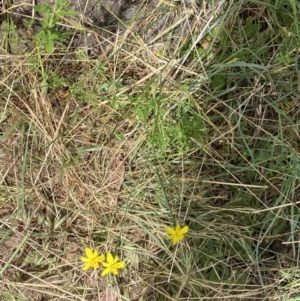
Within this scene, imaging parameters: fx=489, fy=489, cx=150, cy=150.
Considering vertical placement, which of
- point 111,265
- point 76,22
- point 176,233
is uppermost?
point 76,22

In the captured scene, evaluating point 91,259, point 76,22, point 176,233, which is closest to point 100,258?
point 91,259

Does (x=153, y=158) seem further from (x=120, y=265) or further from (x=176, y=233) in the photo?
(x=120, y=265)

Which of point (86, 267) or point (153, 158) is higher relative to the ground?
point (153, 158)

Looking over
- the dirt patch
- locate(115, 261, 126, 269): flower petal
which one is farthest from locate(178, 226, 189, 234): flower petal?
the dirt patch

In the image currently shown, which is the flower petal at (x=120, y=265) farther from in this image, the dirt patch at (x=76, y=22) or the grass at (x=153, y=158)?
the dirt patch at (x=76, y=22)

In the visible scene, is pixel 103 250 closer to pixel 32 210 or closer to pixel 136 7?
pixel 32 210
